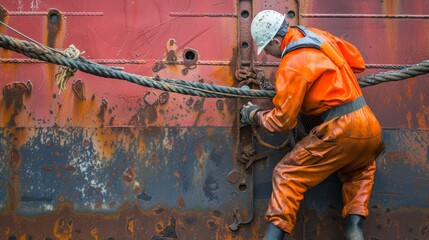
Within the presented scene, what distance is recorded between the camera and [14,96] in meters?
3.59

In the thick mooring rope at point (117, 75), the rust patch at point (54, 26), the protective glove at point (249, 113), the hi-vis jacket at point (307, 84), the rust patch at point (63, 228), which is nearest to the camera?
the thick mooring rope at point (117, 75)

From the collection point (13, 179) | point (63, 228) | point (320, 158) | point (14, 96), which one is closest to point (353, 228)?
point (320, 158)

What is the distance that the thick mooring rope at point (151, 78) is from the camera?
2.92m

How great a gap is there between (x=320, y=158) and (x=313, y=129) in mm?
172

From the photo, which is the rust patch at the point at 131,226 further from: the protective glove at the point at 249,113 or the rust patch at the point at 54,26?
the rust patch at the point at 54,26

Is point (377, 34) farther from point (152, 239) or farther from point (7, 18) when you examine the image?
point (7, 18)

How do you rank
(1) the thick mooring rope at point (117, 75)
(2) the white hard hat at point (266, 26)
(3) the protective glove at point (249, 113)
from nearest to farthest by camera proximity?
(1) the thick mooring rope at point (117, 75)
(2) the white hard hat at point (266, 26)
(3) the protective glove at point (249, 113)

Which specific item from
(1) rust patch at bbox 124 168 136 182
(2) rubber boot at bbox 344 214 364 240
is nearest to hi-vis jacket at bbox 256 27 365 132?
(2) rubber boot at bbox 344 214 364 240

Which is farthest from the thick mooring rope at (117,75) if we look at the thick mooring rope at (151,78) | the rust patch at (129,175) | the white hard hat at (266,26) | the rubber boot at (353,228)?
the rubber boot at (353,228)

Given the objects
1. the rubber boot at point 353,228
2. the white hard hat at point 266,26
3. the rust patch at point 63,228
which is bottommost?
the rust patch at point 63,228

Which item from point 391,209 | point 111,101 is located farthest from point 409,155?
point 111,101

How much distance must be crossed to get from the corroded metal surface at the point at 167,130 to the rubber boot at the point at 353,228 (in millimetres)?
244

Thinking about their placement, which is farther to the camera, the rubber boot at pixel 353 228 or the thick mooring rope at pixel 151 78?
the rubber boot at pixel 353 228

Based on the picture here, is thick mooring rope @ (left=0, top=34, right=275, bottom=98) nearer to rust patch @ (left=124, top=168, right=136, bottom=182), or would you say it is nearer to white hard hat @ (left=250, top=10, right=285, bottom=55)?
white hard hat @ (left=250, top=10, right=285, bottom=55)
